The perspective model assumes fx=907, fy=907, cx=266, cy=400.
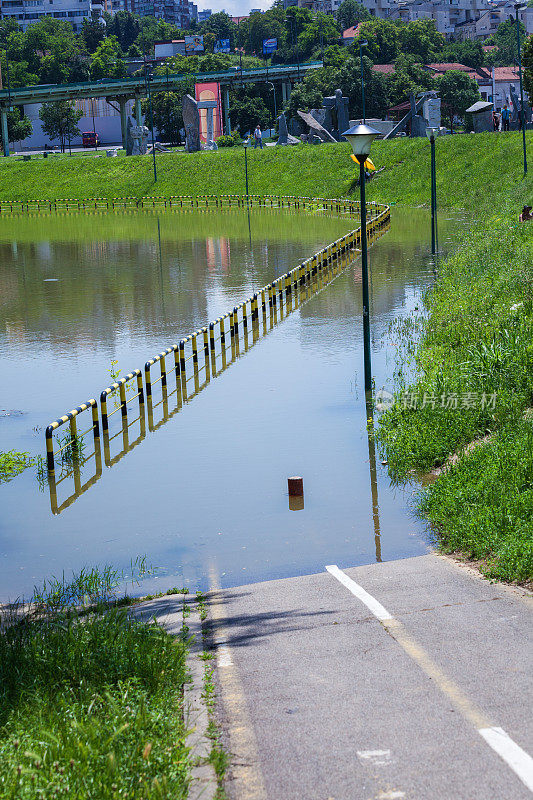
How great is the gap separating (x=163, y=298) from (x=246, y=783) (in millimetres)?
27533

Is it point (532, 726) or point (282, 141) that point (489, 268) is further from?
point (282, 141)

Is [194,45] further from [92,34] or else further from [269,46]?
[269,46]

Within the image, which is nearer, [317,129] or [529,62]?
[529,62]

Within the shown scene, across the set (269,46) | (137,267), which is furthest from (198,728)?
(269,46)

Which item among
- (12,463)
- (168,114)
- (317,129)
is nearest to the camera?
(12,463)

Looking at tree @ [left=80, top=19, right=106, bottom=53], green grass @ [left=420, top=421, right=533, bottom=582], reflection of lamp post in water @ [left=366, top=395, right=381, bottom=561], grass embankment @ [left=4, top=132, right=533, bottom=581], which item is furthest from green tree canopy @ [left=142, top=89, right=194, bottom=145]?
green grass @ [left=420, top=421, right=533, bottom=582]

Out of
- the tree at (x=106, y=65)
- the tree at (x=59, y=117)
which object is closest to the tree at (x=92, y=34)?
the tree at (x=106, y=65)

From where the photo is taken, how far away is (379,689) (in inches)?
265

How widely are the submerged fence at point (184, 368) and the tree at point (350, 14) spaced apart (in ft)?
550

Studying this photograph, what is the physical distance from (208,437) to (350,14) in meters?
193

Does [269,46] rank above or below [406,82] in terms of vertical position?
above

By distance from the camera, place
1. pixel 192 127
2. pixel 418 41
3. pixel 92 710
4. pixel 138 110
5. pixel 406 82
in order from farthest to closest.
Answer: pixel 418 41 → pixel 138 110 → pixel 406 82 → pixel 192 127 → pixel 92 710

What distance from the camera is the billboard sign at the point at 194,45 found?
184688 mm

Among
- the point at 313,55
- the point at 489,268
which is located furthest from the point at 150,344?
the point at 313,55
